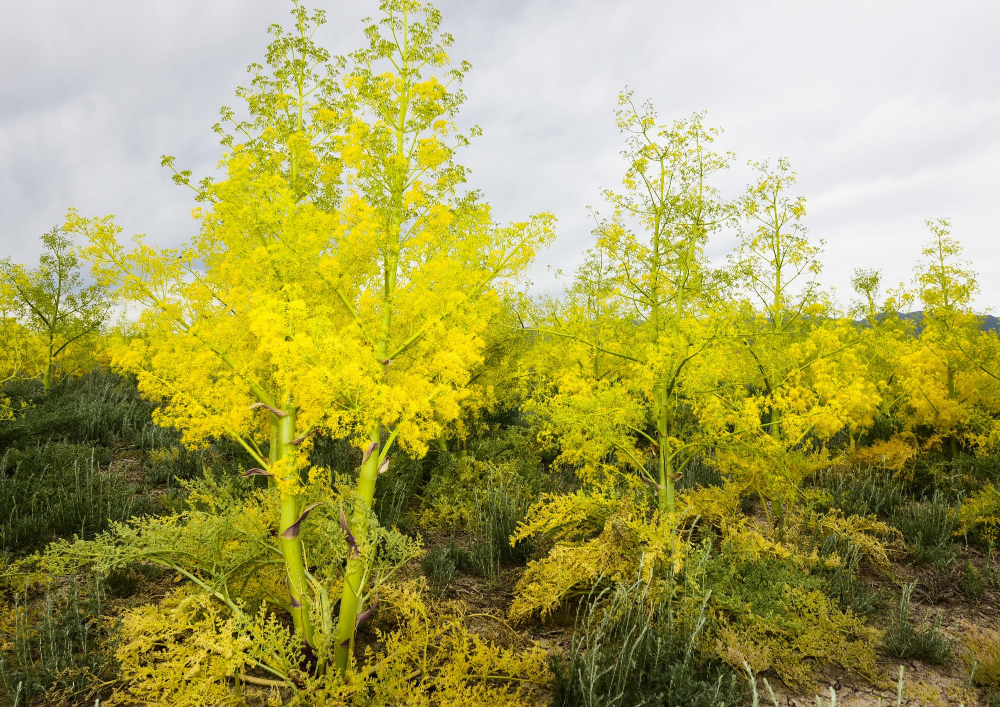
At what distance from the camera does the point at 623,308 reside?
6402 millimetres

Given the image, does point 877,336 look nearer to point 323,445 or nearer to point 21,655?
point 323,445

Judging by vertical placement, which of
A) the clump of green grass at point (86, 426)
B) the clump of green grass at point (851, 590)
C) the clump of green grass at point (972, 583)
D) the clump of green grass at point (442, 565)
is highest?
the clump of green grass at point (86, 426)

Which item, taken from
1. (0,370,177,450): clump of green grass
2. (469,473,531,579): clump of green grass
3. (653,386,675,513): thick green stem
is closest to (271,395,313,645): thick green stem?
(469,473,531,579): clump of green grass

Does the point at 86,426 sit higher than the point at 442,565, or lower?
higher

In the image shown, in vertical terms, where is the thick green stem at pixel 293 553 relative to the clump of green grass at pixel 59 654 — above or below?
above

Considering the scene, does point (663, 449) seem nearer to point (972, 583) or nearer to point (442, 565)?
point (442, 565)

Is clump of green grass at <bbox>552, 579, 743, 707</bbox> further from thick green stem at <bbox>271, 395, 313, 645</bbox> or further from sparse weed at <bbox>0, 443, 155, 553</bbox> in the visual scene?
sparse weed at <bbox>0, 443, 155, 553</bbox>

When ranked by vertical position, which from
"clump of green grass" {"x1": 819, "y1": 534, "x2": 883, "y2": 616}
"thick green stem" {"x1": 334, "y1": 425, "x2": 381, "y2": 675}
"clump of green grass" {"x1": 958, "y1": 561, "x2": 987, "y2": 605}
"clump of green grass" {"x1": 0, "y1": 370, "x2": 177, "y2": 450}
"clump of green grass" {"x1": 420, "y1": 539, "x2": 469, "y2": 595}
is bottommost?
"clump of green grass" {"x1": 958, "y1": 561, "x2": 987, "y2": 605}

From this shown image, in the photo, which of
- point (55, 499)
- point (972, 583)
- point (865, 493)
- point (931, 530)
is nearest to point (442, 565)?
point (55, 499)

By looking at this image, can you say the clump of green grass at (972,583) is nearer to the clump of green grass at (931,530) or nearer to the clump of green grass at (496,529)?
the clump of green grass at (931,530)

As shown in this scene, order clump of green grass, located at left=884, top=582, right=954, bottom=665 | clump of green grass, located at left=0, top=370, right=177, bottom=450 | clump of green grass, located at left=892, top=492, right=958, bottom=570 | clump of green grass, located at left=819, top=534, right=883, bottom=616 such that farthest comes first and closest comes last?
clump of green grass, located at left=0, top=370, right=177, bottom=450 < clump of green grass, located at left=892, top=492, right=958, bottom=570 < clump of green grass, located at left=819, top=534, right=883, bottom=616 < clump of green grass, located at left=884, top=582, right=954, bottom=665

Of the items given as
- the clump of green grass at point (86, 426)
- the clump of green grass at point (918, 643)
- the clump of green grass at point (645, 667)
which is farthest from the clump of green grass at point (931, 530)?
the clump of green grass at point (86, 426)

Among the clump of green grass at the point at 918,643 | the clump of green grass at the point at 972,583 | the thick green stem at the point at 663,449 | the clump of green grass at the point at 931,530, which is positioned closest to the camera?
the clump of green grass at the point at 918,643

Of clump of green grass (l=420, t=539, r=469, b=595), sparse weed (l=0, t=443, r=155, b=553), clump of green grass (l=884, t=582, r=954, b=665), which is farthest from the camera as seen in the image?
sparse weed (l=0, t=443, r=155, b=553)
